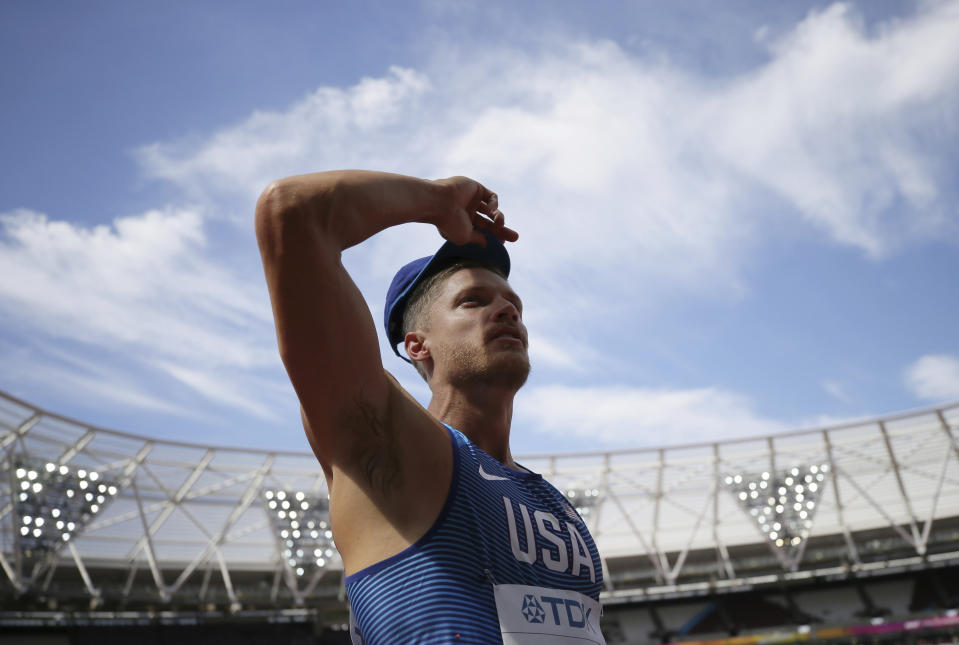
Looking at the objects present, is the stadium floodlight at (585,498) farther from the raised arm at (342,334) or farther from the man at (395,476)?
the raised arm at (342,334)

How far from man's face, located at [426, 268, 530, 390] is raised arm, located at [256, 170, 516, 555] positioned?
40 centimetres

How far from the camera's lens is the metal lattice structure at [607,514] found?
2284cm

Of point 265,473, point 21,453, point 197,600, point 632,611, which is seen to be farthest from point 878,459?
point 21,453

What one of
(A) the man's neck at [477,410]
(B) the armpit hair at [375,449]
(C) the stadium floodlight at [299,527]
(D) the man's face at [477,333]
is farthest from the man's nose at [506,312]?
(C) the stadium floodlight at [299,527]

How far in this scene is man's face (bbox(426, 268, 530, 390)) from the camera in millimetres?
1950

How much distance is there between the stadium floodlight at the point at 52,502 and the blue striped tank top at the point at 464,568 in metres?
23.3

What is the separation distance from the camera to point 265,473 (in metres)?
25.9

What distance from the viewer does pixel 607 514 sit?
1141 inches

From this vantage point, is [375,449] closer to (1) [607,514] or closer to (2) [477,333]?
(2) [477,333]

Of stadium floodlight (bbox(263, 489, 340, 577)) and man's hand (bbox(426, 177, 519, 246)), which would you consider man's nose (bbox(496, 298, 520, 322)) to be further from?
stadium floodlight (bbox(263, 489, 340, 577))

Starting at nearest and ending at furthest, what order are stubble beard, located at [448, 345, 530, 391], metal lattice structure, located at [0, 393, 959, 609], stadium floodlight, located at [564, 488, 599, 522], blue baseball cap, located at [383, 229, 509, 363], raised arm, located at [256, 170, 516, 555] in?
raised arm, located at [256, 170, 516, 555] → stubble beard, located at [448, 345, 530, 391] → blue baseball cap, located at [383, 229, 509, 363] → metal lattice structure, located at [0, 393, 959, 609] → stadium floodlight, located at [564, 488, 599, 522]

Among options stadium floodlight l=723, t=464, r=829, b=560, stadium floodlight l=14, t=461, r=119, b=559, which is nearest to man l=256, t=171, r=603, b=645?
stadium floodlight l=14, t=461, r=119, b=559

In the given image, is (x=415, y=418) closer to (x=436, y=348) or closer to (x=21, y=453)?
(x=436, y=348)

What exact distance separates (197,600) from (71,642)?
4.23 m
